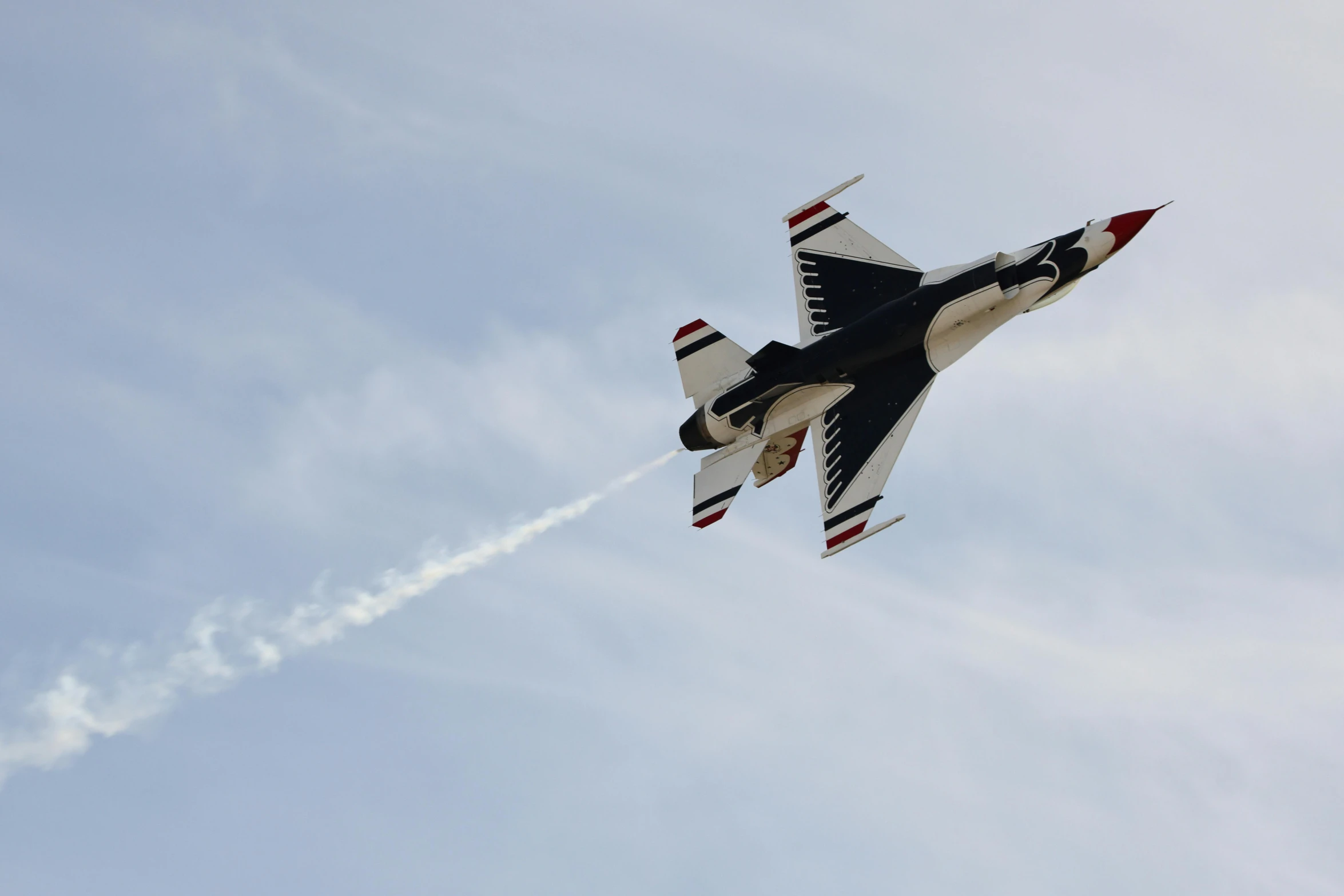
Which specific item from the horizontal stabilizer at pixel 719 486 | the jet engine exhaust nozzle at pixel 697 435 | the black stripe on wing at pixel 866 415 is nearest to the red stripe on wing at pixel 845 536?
the black stripe on wing at pixel 866 415

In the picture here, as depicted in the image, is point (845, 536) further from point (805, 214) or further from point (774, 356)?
point (805, 214)

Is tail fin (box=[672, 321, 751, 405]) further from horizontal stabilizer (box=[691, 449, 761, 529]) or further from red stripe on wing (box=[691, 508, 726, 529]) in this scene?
red stripe on wing (box=[691, 508, 726, 529])

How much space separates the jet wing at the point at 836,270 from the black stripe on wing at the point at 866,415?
3.03 m

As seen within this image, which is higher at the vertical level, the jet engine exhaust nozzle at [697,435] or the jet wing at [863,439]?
the jet engine exhaust nozzle at [697,435]

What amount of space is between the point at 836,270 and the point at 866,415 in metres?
7.02

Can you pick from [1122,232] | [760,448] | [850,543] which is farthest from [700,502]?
[1122,232]

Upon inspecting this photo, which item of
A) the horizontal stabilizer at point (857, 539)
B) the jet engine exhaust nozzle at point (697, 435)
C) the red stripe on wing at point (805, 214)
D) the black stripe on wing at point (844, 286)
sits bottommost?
the horizontal stabilizer at point (857, 539)

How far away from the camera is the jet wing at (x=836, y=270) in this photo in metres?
52.8

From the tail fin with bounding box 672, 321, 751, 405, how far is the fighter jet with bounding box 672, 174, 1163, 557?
0.16 feet

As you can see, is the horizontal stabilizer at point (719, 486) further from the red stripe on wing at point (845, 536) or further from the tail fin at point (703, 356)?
the red stripe on wing at point (845, 536)

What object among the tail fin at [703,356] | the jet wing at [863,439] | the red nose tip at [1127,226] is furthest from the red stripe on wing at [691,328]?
the red nose tip at [1127,226]

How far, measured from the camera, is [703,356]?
179ft

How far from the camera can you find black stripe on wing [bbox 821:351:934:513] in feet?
165

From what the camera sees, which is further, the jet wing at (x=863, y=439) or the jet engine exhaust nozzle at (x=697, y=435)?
the jet engine exhaust nozzle at (x=697, y=435)
